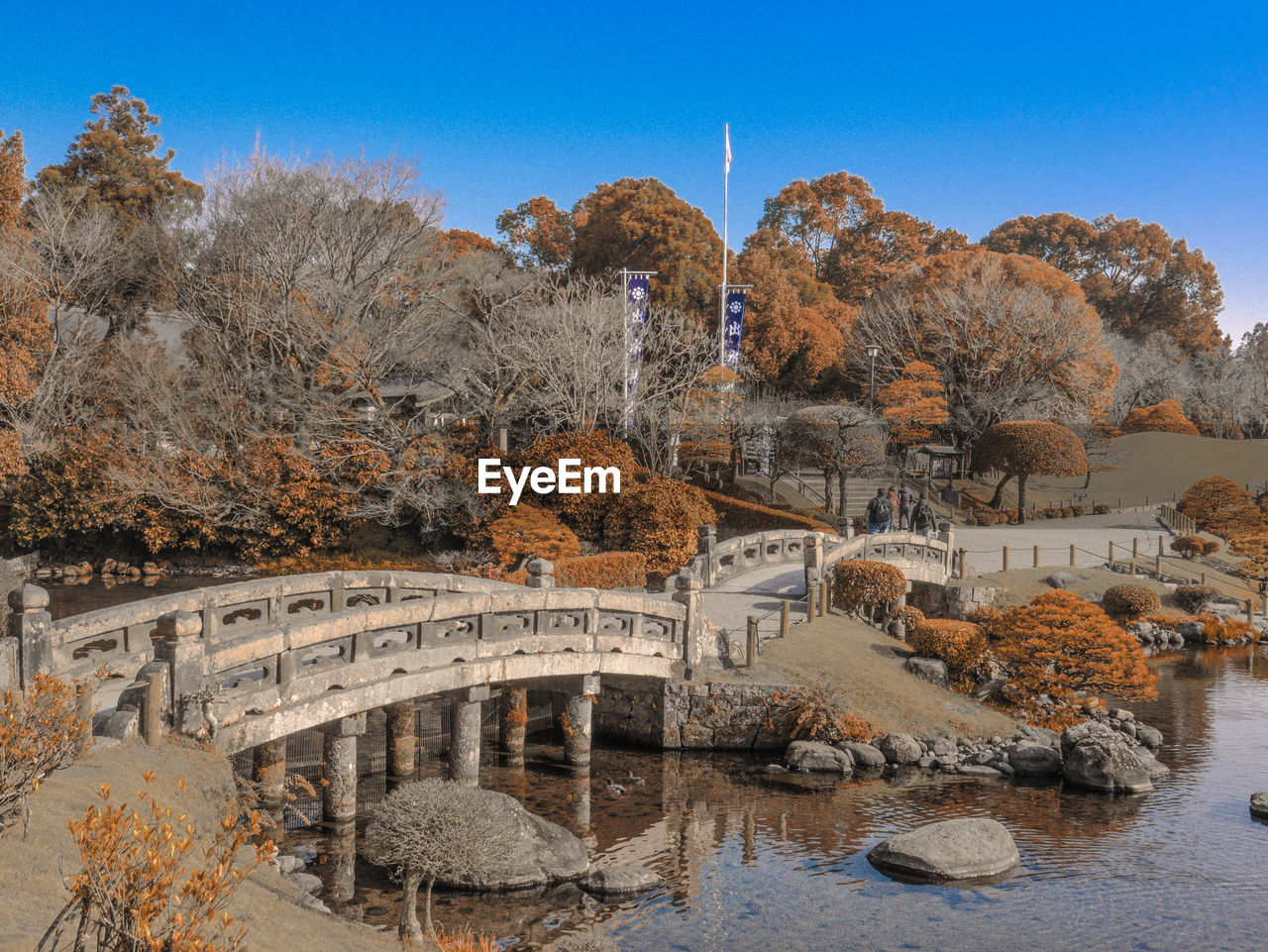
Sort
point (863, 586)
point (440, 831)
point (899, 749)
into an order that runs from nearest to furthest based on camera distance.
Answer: point (440, 831) < point (899, 749) < point (863, 586)

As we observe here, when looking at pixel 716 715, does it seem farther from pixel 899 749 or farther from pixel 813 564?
pixel 813 564

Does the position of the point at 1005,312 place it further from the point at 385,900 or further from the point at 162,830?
the point at 162,830

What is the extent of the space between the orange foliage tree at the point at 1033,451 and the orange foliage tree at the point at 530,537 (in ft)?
75.1

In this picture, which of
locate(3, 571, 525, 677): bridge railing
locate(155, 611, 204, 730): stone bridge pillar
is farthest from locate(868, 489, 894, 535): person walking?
locate(155, 611, 204, 730): stone bridge pillar

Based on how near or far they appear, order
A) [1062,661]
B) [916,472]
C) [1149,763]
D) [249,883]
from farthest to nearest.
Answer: [916,472], [1062,661], [1149,763], [249,883]

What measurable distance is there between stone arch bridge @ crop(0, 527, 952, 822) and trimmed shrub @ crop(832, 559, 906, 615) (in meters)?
6.80

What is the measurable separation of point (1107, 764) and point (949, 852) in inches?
219

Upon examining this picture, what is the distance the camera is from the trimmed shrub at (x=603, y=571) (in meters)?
28.1

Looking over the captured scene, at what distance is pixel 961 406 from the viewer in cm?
5322

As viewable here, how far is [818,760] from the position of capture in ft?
63.8

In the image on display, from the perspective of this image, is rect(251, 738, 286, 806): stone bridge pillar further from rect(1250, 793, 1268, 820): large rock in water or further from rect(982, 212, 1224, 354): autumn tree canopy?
rect(982, 212, 1224, 354): autumn tree canopy

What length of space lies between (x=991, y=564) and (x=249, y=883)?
3026cm

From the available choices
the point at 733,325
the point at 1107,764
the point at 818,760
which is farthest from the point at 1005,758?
the point at 733,325

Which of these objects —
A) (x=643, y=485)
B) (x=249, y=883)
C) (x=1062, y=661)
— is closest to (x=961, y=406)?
(x=643, y=485)
